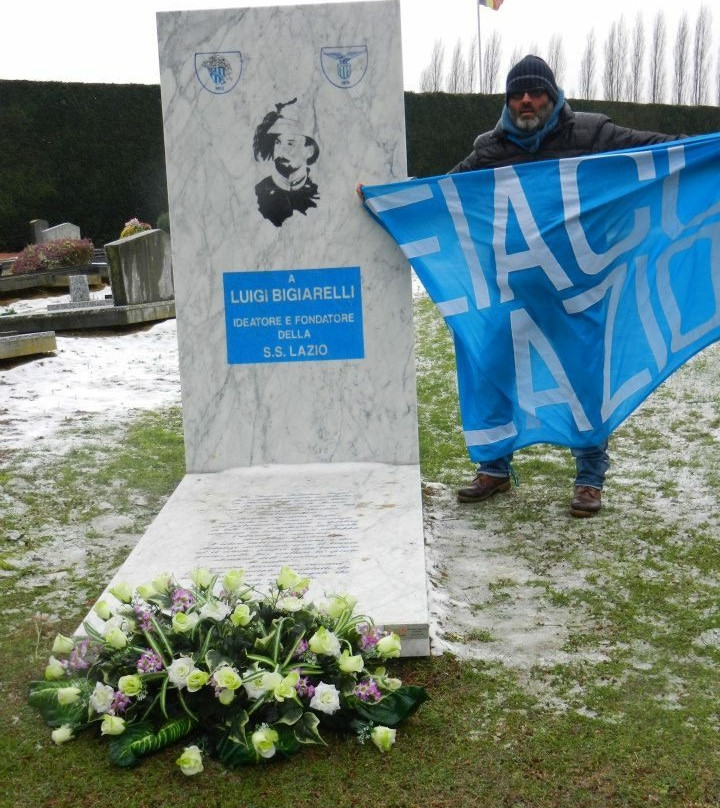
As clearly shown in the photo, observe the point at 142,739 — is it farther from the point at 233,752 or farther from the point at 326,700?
the point at 326,700

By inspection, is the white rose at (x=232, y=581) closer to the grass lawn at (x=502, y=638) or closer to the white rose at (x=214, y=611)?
the white rose at (x=214, y=611)

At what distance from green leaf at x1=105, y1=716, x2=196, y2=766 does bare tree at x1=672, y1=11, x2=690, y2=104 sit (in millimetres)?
32888

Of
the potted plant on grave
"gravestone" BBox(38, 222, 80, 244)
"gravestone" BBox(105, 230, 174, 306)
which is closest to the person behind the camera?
"gravestone" BBox(105, 230, 174, 306)

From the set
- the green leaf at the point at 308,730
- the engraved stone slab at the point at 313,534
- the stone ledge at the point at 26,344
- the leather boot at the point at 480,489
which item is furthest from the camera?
the stone ledge at the point at 26,344

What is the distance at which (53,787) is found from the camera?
2.19 metres

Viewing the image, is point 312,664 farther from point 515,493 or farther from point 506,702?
point 515,493

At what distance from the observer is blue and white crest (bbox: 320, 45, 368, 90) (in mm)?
4039

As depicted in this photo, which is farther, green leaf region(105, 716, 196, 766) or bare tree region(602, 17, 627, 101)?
bare tree region(602, 17, 627, 101)

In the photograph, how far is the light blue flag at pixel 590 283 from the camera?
12.5 ft

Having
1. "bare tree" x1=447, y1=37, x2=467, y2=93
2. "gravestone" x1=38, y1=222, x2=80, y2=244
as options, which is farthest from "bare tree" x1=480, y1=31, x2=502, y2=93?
"gravestone" x1=38, y1=222, x2=80, y2=244

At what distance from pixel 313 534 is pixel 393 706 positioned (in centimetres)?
108

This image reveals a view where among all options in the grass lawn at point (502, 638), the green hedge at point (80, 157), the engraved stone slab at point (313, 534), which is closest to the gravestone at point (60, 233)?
the green hedge at point (80, 157)

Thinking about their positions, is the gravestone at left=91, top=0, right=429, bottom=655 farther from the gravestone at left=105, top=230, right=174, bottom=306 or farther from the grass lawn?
the gravestone at left=105, top=230, right=174, bottom=306

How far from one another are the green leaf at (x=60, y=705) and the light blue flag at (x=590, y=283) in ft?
7.04
